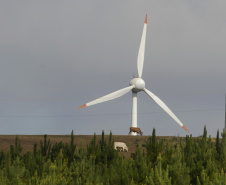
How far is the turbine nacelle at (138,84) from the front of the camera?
309 feet

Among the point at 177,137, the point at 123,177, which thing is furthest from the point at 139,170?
the point at 177,137

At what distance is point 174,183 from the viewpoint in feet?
120

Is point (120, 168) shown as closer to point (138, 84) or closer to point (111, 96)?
point (111, 96)

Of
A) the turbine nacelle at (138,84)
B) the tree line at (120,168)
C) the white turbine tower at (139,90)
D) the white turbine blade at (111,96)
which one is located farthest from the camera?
the turbine nacelle at (138,84)

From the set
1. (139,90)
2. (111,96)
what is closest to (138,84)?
(139,90)

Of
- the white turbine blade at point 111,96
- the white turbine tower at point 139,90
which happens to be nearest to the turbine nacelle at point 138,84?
the white turbine tower at point 139,90

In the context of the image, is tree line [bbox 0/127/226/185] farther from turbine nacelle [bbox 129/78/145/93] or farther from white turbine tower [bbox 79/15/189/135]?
turbine nacelle [bbox 129/78/145/93]

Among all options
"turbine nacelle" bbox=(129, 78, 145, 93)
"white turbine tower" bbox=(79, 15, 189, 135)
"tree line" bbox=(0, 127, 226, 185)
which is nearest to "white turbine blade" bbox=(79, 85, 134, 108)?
"white turbine tower" bbox=(79, 15, 189, 135)

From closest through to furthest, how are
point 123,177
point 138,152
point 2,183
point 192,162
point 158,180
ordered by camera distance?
point 158,180 < point 2,183 < point 123,177 < point 192,162 < point 138,152

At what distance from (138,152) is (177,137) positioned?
38.1 m

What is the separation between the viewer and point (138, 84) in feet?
310

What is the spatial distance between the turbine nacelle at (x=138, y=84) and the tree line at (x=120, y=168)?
37.6 meters

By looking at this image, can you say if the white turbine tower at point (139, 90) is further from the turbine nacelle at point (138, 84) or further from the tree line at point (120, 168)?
the tree line at point (120, 168)

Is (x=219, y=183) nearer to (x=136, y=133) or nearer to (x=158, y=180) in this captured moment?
(x=158, y=180)
